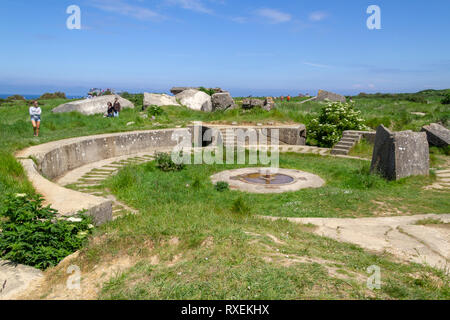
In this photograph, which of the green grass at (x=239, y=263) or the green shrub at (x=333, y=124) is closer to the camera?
the green grass at (x=239, y=263)

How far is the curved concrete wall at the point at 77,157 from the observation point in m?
4.32

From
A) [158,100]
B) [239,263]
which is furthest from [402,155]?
[158,100]

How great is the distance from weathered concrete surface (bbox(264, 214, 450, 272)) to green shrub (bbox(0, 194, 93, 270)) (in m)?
3.01

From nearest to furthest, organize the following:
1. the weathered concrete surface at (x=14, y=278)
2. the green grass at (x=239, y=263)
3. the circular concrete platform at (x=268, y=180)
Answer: the green grass at (x=239, y=263), the weathered concrete surface at (x=14, y=278), the circular concrete platform at (x=268, y=180)

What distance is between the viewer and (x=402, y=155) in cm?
767

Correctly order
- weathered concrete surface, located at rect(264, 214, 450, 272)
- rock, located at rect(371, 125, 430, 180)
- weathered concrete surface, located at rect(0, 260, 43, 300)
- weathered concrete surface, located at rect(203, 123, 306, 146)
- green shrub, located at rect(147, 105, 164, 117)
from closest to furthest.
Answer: weathered concrete surface, located at rect(0, 260, 43, 300)
weathered concrete surface, located at rect(264, 214, 450, 272)
rock, located at rect(371, 125, 430, 180)
weathered concrete surface, located at rect(203, 123, 306, 146)
green shrub, located at rect(147, 105, 164, 117)

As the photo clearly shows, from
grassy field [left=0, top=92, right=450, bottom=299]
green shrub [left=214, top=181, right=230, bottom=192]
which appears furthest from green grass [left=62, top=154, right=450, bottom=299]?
green shrub [left=214, top=181, right=230, bottom=192]

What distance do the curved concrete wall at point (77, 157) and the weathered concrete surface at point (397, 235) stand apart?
2.89m

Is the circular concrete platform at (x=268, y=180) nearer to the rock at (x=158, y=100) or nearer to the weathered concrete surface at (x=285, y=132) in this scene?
the weathered concrete surface at (x=285, y=132)

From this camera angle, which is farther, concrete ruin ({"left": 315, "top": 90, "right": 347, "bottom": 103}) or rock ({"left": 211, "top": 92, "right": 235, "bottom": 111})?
concrete ruin ({"left": 315, "top": 90, "right": 347, "bottom": 103})

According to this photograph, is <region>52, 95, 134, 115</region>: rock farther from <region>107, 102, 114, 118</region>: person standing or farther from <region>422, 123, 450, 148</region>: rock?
<region>422, 123, 450, 148</region>: rock

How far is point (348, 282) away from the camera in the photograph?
2.51 metres

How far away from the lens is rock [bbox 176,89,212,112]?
21812 mm

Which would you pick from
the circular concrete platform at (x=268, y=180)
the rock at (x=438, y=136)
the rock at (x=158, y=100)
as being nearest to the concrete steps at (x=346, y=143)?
the rock at (x=438, y=136)
